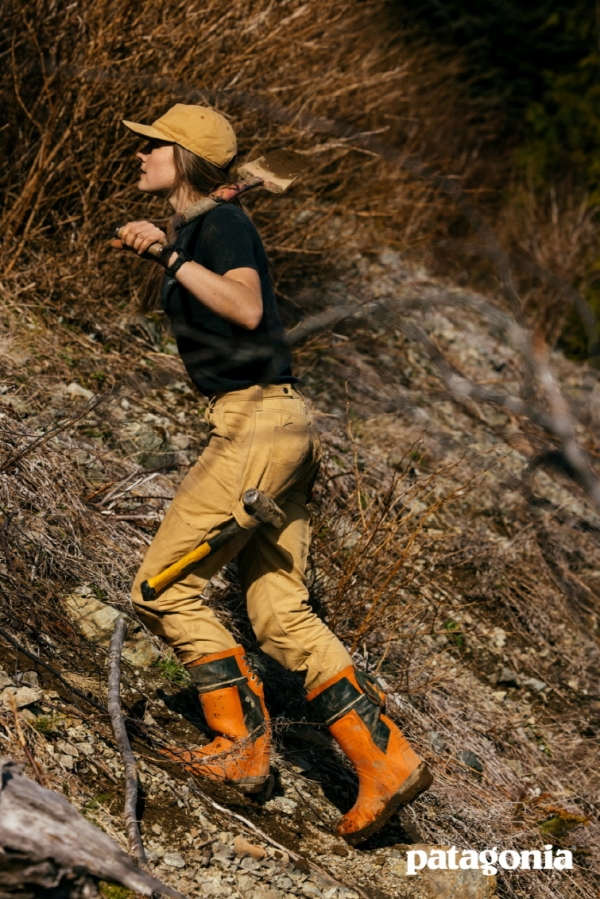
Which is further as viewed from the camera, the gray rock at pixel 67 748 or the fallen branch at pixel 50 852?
the gray rock at pixel 67 748

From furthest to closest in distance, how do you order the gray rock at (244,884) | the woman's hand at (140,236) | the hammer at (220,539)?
the hammer at (220,539) < the woman's hand at (140,236) < the gray rock at (244,884)

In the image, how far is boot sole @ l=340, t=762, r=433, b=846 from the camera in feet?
9.16

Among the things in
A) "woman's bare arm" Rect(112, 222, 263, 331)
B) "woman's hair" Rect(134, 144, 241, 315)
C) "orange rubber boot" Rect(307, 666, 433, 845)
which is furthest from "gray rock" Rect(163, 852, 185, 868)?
"woman's hair" Rect(134, 144, 241, 315)

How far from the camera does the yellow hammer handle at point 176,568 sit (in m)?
2.80

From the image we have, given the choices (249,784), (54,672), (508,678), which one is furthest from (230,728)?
(508,678)

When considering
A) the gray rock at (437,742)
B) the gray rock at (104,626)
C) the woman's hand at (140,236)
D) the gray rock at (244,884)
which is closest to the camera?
the gray rock at (244,884)

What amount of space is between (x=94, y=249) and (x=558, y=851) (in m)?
3.70

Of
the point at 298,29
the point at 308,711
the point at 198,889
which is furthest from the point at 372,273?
the point at 198,889

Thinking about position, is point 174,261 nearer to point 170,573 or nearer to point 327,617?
point 170,573

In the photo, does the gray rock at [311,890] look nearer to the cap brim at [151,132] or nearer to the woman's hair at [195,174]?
the woman's hair at [195,174]

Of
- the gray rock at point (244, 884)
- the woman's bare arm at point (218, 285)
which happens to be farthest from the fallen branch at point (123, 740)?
the woman's bare arm at point (218, 285)

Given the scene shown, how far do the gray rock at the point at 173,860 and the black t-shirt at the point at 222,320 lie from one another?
1.29 metres

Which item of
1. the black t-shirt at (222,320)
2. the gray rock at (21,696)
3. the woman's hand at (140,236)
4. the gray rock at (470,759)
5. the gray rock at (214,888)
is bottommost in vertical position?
the gray rock at (470,759)

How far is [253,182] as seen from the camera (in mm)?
2920
